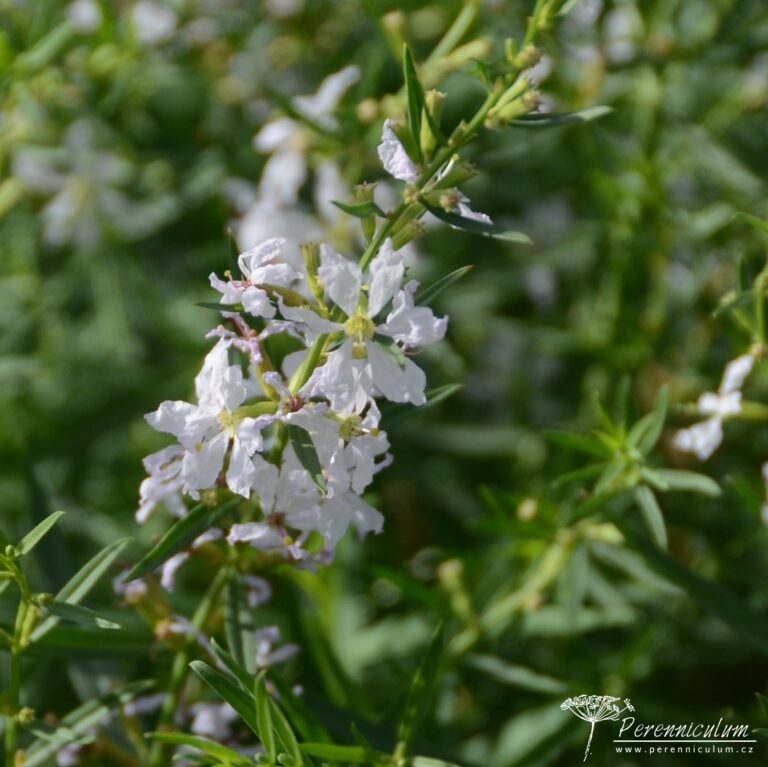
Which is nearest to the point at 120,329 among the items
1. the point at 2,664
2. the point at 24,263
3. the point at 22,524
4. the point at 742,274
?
the point at 24,263

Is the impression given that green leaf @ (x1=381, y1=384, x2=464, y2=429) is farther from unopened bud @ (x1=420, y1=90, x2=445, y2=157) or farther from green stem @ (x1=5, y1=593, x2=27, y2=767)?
green stem @ (x1=5, y1=593, x2=27, y2=767)

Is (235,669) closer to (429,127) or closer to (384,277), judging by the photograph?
(384,277)

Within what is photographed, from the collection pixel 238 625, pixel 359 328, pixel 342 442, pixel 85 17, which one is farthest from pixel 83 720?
pixel 85 17

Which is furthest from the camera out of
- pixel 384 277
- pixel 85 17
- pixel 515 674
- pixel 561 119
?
pixel 85 17

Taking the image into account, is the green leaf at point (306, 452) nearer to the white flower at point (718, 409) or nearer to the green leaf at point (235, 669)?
the green leaf at point (235, 669)

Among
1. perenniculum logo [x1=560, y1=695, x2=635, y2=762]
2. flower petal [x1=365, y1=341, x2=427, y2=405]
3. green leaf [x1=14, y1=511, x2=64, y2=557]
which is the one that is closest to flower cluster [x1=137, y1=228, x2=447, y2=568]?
flower petal [x1=365, y1=341, x2=427, y2=405]

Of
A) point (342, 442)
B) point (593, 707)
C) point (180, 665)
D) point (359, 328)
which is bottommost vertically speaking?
point (593, 707)
